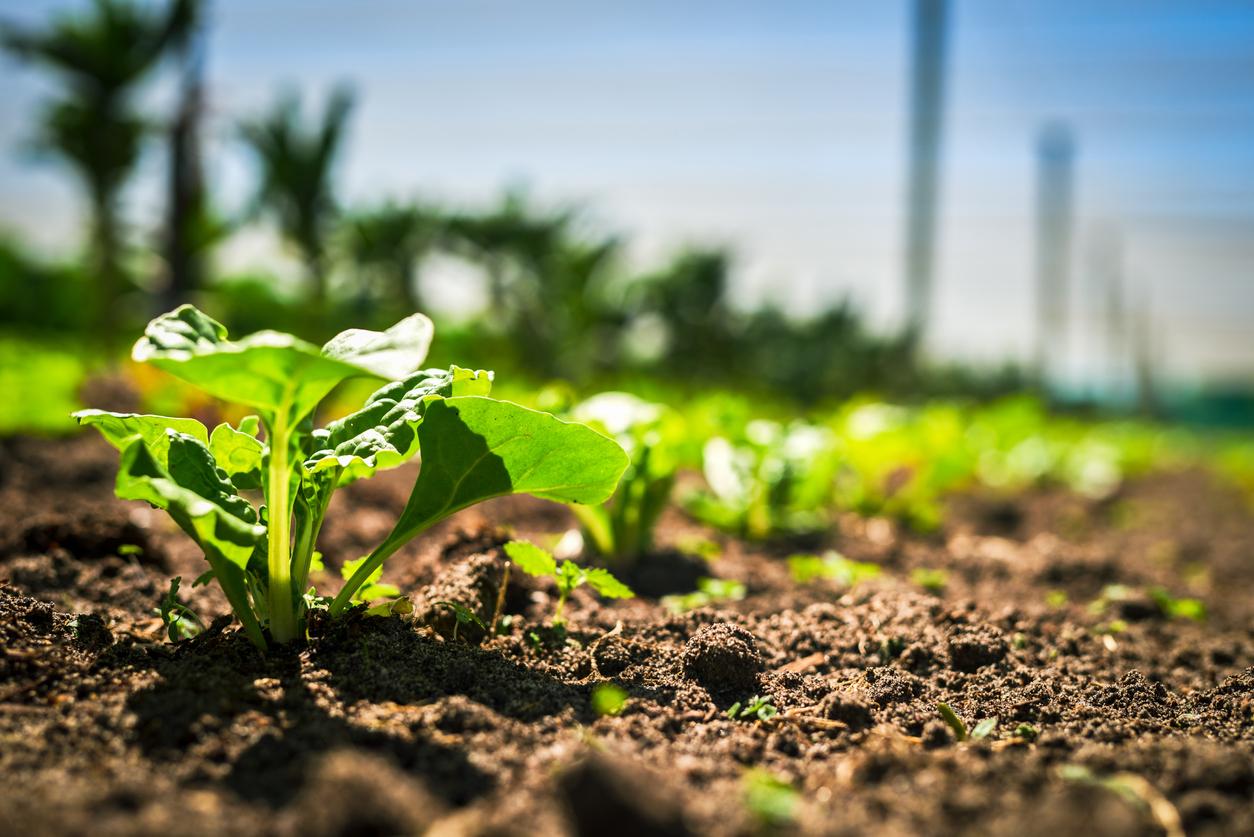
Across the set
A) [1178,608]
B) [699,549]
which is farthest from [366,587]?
[1178,608]

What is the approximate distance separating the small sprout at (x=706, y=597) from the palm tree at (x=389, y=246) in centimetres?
1062

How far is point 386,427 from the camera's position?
1.74 meters

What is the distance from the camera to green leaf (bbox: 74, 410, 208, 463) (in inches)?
65.3

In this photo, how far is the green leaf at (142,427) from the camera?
1658 mm

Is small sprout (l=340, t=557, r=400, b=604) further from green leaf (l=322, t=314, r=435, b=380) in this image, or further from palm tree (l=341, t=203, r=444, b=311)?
palm tree (l=341, t=203, r=444, b=311)

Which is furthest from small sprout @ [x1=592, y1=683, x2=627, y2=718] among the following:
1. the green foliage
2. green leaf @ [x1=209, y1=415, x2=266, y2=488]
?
the green foliage

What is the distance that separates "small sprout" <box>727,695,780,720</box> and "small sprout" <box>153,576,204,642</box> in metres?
1.05

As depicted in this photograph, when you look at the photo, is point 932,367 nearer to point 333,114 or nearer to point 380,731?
point 333,114

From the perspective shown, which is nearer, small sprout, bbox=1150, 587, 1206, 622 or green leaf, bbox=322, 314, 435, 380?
green leaf, bbox=322, 314, 435, 380

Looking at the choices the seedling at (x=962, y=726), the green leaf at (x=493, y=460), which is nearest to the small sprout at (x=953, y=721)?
the seedling at (x=962, y=726)

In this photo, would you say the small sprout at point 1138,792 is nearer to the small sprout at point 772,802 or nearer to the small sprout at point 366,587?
the small sprout at point 772,802

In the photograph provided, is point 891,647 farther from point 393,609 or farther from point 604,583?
point 393,609

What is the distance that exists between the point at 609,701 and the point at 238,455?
0.89m

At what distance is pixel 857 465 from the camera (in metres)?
4.50
